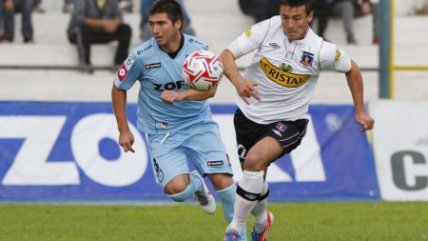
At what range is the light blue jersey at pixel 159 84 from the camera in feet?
30.5

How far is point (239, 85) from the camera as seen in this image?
Result: 347 inches

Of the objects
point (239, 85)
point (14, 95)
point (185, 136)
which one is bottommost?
point (14, 95)

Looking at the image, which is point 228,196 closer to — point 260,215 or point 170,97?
point 260,215

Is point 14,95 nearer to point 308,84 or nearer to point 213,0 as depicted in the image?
point 213,0

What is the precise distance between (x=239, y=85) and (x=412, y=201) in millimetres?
5977

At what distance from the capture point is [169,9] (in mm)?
9211

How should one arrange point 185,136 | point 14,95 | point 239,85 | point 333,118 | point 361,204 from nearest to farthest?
1. point 239,85
2. point 185,136
3. point 361,204
4. point 333,118
5. point 14,95

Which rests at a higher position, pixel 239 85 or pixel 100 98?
Answer: pixel 239 85

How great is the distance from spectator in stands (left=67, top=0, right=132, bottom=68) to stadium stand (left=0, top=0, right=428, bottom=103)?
0.12 m

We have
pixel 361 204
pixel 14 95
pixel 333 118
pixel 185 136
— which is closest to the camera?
pixel 185 136

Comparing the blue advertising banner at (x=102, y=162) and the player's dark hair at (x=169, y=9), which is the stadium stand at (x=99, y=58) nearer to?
the blue advertising banner at (x=102, y=162)

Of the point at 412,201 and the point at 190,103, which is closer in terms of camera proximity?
the point at 190,103

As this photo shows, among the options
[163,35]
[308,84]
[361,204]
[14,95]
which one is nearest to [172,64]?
[163,35]

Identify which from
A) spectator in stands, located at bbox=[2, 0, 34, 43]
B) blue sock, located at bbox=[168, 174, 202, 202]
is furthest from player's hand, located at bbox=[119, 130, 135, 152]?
spectator in stands, located at bbox=[2, 0, 34, 43]
